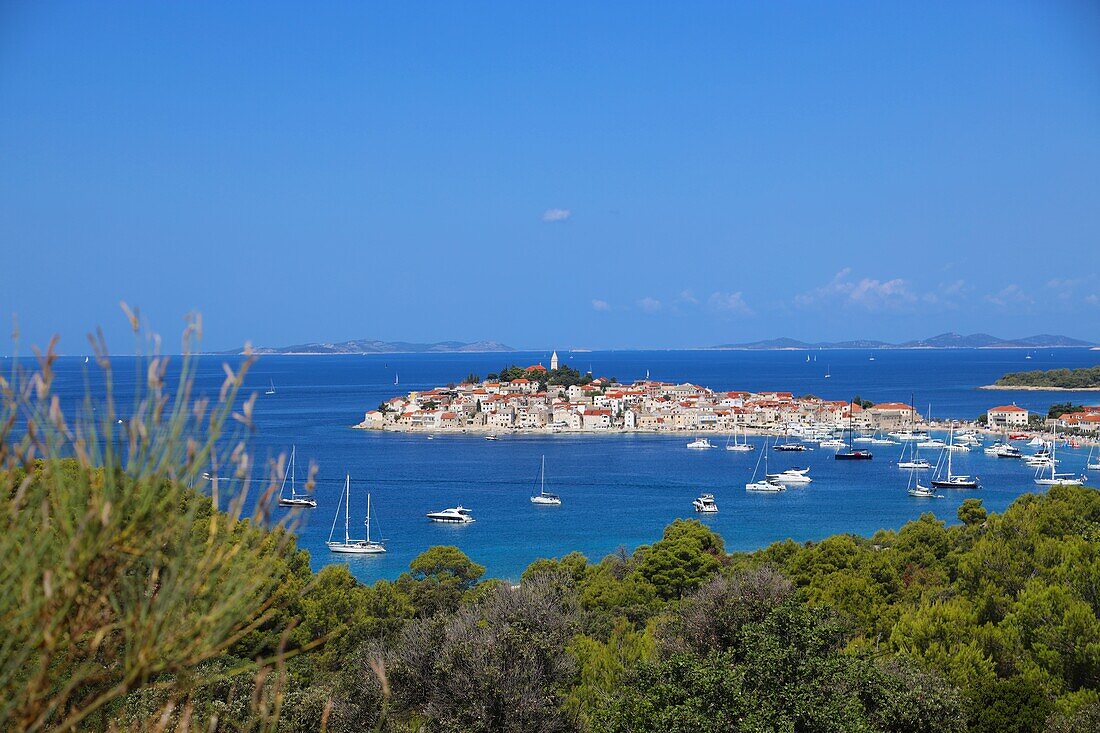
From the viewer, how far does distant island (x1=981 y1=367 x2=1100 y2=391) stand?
7319cm

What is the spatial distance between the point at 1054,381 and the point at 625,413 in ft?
140

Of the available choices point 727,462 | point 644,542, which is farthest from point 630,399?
point 644,542

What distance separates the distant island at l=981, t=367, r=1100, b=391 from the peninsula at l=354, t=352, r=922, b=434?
28304 mm

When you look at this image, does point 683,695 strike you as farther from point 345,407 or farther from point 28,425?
point 345,407

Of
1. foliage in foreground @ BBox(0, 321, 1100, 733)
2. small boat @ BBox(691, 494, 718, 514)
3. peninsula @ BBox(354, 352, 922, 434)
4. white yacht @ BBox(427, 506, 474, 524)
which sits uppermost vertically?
foliage in foreground @ BBox(0, 321, 1100, 733)

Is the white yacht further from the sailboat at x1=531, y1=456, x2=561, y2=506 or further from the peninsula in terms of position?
the peninsula

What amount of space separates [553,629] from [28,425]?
5.94 m

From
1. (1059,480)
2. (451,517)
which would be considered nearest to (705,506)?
(451,517)

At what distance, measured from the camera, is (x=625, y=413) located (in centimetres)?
5338

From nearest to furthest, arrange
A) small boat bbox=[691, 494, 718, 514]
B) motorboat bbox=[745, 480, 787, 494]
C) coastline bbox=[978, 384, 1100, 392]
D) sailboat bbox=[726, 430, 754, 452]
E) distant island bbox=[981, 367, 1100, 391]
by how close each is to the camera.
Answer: small boat bbox=[691, 494, 718, 514] < motorboat bbox=[745, 480, 787, 494] < sailboat bbox=[726, 430, 754, 452] < coastline bbox=[978, 384, 1100, 392] < distant island bbox=[981, 367, 1100, 391]

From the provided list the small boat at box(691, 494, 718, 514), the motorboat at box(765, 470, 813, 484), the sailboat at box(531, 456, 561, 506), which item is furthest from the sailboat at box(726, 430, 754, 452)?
the small boat at box(691, 494, 718, 514)

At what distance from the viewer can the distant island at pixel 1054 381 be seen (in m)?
73.2

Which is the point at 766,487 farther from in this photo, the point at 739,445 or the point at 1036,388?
the point at 1036,388

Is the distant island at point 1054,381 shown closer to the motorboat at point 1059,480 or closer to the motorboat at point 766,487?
the motorboat at point 1059,480
